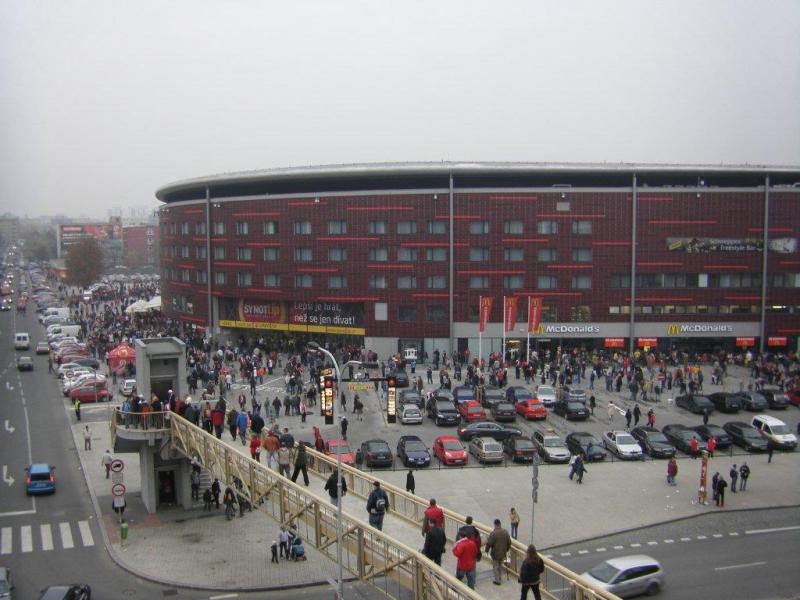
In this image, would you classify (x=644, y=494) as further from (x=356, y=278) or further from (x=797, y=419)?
(x=356, y=278)

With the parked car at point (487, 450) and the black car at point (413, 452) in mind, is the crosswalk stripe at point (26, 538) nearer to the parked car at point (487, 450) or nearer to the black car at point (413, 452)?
the black car at point (413, 452)

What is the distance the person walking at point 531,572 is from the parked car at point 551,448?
19.5 m

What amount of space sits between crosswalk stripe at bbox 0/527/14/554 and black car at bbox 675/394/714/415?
31260 millimetres

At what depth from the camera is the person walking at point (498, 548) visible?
14555mm

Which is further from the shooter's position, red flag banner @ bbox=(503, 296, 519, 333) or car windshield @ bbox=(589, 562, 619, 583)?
red flag banner @ bbox=(503, 296, 519, 333)

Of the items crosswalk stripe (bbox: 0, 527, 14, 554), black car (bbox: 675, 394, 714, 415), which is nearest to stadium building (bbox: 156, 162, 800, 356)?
black car (bbox: 675, 394, 714, 415)

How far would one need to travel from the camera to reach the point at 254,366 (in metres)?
52.3

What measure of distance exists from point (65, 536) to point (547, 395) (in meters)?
24.7

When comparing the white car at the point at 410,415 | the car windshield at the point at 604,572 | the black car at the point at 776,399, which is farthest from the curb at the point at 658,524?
the black car at the point at 776,399

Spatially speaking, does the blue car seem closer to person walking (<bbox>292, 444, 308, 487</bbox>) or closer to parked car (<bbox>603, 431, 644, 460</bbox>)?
person walking (<bbox>292, 444, 308, 487</bbox>)

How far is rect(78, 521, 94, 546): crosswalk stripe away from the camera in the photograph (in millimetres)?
26234

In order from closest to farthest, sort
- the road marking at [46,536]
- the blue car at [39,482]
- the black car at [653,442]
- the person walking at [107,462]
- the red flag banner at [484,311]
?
the road marking at [46,536]
the blue car at [39,482]
the person walking at [107,462]
the black car at [653,442]
the red flag banner at [484,311]

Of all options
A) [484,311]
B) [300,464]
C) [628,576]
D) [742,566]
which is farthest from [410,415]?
[628,576]

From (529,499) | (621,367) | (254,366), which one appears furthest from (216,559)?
(621,367)
